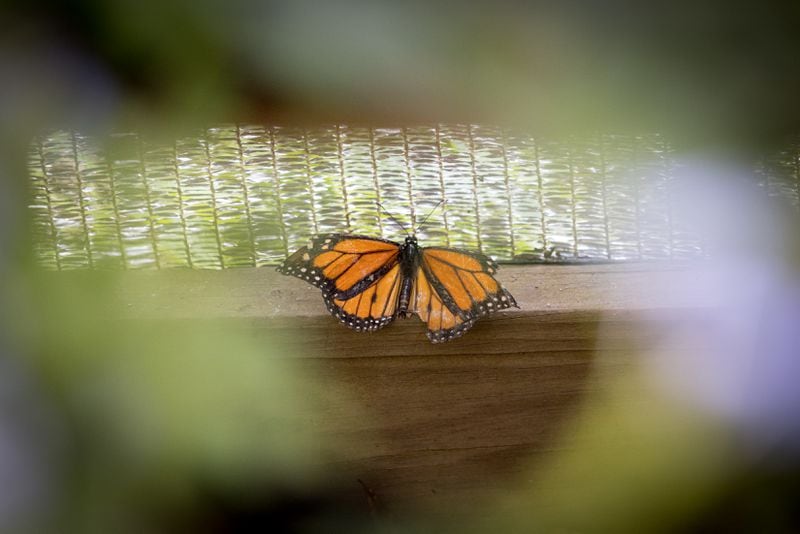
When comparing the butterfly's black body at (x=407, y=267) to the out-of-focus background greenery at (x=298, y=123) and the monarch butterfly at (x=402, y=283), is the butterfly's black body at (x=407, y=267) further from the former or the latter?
the out-of-focus background greenery at (x=298, y=123)

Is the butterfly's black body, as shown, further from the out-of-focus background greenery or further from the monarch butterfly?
the out-of-focus background greenery

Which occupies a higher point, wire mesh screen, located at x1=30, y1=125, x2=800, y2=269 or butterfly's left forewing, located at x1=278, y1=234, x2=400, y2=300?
wire mesh screen, located at x1=30, y1=125, x2=800, y2=269

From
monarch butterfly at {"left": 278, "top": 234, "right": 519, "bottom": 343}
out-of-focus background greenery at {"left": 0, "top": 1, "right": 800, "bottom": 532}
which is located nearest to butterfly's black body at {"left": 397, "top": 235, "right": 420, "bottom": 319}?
monarch butterfly at {"left": 278, "top": 234, "right": 519, "bottom": 343}

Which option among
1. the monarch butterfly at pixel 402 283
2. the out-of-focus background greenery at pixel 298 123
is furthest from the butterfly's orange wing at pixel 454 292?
the out-of-focus background greenery at pixel 298 123

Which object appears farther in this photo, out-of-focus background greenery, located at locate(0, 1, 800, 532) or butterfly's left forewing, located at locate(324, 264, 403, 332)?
butterfly's left forewing, located at locate(324, 264, 403, 332)


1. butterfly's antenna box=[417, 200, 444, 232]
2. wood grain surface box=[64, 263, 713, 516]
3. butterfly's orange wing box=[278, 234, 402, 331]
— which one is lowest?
wood grain surface box=[64, 263, 713, 516]

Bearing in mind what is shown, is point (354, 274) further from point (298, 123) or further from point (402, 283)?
point (298, 123)

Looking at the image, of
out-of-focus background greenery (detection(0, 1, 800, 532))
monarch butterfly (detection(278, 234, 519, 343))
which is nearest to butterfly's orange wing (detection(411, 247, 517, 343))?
monarch butterfly (detection(278, 234, 519, 343))

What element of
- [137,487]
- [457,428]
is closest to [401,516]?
[457,428]

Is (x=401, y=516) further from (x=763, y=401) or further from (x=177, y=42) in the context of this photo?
(x=177, y=42)
